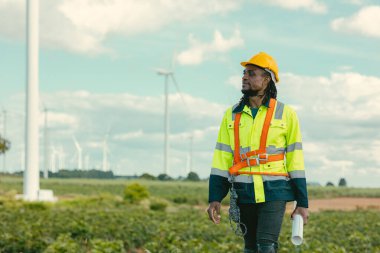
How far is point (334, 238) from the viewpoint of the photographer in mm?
15328

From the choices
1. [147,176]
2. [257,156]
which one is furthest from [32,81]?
[147,176]

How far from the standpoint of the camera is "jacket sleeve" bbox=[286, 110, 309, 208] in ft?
20.7

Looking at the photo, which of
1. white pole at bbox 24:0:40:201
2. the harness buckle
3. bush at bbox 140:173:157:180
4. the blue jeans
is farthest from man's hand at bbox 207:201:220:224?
bush at bbox 140:173:157:180

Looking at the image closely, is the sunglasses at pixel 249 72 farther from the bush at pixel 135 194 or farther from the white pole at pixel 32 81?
the bush at pixel 135 194

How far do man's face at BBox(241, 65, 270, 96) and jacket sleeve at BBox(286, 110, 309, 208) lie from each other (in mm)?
321

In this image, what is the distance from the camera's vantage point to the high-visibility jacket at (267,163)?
629cm

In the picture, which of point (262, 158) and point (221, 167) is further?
point (221, 167)

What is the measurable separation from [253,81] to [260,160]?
662 mm

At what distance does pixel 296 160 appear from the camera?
248 inches

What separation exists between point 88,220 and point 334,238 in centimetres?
615

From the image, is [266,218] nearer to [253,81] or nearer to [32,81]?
[253,81]

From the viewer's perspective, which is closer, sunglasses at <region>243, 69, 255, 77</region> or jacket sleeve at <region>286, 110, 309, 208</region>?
jacket sleeve at <region>286, 110, 309, 208</region>

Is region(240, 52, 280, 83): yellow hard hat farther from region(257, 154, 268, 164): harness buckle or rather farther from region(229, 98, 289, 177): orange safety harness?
region(257, 154, 268, 164): harness buckle

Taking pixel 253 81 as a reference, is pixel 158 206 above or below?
below
